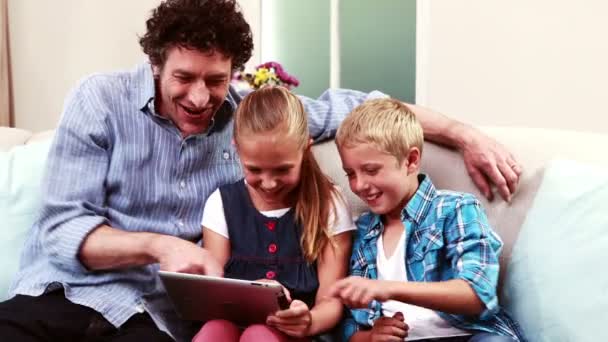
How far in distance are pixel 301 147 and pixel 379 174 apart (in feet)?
0.58

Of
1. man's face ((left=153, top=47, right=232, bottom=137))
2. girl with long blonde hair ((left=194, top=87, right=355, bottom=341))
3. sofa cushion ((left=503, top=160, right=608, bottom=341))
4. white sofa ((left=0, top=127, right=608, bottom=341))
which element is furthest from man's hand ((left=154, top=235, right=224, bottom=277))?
sofa cushion ((left=503, top=160, right=608, bottom=341))

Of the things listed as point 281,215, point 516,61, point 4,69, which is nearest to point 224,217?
point 281,215

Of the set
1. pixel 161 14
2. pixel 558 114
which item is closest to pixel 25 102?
pixel 161 14

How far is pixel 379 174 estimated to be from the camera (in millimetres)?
1376

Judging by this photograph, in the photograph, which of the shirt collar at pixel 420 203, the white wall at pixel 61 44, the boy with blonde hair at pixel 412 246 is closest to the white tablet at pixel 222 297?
the boy with blonde hair at pixel 412 246

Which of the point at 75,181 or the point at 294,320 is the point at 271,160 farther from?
the point at 75,181

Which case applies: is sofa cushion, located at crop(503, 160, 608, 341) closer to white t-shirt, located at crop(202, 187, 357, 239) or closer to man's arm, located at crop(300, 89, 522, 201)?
man's arm, located at crop(300, 89, 522, 201)

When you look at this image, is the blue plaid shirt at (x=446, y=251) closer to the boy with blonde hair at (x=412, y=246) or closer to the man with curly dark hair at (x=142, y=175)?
the boy with blonde hair at (x=412, y=246)

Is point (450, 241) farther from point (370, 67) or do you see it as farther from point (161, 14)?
point (370, 67)

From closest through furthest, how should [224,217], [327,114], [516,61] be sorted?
[224,217] < [327,114] < [516,61]

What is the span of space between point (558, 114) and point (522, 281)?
1518mm

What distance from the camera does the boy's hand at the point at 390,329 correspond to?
1.29m

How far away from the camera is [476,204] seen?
1.38 m

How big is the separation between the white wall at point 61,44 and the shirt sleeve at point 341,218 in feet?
7.54
